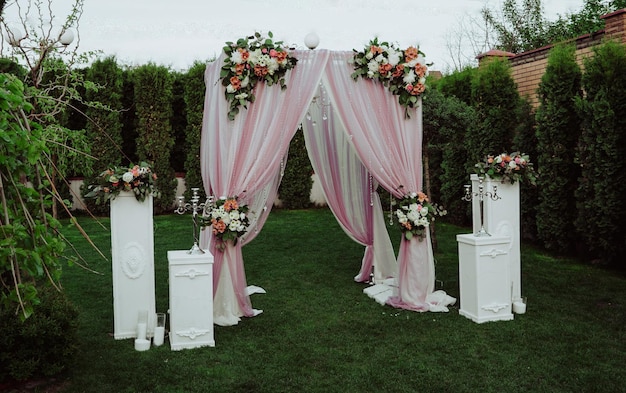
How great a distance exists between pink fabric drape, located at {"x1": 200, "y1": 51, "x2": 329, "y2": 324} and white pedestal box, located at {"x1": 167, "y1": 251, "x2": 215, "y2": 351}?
1.58 feet

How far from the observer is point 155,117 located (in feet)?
34.0

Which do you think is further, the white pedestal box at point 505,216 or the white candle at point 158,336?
the white pedestal box at point 505,216

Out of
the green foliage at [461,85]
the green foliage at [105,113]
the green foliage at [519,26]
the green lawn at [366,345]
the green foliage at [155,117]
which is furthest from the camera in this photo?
the green foliage at [519,26]

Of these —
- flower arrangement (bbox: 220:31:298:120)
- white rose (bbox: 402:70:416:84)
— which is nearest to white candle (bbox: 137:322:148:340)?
flower arrangement (bbox: 220:31:298:120)

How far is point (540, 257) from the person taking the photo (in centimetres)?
666

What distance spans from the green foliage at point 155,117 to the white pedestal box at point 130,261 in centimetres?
644

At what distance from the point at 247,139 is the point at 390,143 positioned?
1.25 metres

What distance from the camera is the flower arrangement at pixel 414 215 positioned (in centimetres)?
472

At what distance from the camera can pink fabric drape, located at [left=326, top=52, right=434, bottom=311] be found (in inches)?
186

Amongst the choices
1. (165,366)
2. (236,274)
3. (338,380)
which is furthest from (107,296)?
(338,380)

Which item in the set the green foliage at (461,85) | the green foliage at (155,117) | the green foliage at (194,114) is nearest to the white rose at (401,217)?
the green foliage at (461,85)

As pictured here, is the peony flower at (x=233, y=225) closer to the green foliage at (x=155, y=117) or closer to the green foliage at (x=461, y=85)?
the green foliage at (x=461, y=85)

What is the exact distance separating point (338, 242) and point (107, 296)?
353 centimetres

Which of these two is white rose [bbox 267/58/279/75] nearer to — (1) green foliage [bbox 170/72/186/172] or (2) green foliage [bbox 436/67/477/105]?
(2) green foliage [bbox 436/67/477/105]
